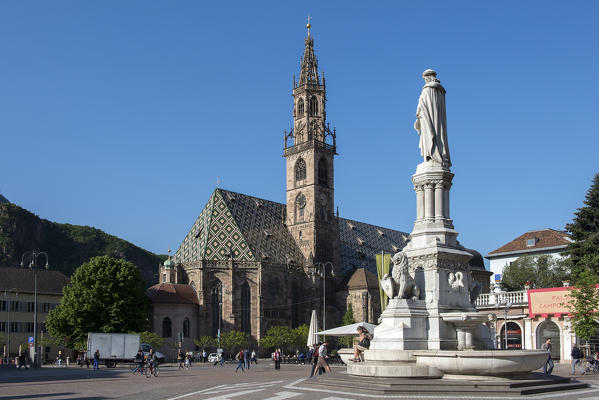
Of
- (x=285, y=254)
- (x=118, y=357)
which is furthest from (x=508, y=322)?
(x=285, y=254)

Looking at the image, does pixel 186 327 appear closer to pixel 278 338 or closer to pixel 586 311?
pixel 278 338

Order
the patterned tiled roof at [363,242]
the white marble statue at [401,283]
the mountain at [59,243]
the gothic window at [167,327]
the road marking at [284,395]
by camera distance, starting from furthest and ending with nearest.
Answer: the mountain at [59,243] → the patterned tiled roof at [363,242] → the gothic window at [167,327] → the white marble statue at [401,283] → the road marking at [284,395]

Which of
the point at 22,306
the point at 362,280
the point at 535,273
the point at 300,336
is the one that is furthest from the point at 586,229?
the point at 22,306

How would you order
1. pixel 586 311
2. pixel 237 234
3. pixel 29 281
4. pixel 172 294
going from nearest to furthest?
pixel 586 311, pixel 29 281, pixel 172 294, pixel 237 234

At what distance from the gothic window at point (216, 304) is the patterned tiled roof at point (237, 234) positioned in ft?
11.2

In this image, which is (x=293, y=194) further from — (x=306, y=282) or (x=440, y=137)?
(x=440, y=137)

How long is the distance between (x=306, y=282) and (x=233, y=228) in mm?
11341

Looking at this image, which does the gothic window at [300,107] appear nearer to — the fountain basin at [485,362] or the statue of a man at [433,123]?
the statue of a man at [433,123]

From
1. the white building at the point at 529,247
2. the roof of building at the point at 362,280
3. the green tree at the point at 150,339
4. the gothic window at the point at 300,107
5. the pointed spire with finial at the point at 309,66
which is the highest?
the pointed spire with finial at the point at 309,66

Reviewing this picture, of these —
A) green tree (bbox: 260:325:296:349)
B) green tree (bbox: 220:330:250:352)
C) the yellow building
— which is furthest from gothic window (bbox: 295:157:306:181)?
the yellow building

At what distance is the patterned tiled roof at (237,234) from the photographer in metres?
77.9

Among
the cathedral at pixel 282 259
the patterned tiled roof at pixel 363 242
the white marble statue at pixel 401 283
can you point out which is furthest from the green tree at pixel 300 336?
the white marble statue at pixel 401 283

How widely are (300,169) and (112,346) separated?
45250mm

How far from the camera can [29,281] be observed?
69.9 meters
